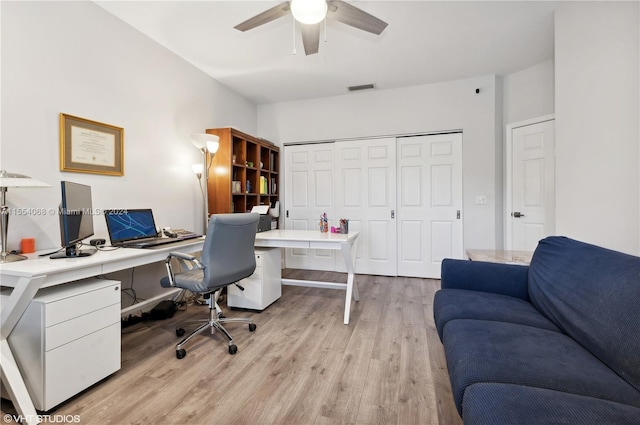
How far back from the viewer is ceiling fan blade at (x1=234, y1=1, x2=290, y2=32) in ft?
6.56

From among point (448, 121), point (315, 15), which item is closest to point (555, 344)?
point (315, 15)

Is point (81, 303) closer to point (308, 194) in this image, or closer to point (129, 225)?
point (129, 225)

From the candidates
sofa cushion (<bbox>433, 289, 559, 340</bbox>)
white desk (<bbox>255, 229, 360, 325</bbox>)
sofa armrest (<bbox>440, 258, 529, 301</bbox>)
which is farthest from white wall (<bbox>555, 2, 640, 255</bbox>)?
white desk (<bbox>255, 229, 360, 325</bbox>)

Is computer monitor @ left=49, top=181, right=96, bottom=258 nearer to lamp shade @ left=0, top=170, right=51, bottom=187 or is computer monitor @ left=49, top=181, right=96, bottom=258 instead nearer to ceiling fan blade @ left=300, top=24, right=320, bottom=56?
lamp shade @ left=0, top=170, right=51, bottom=187

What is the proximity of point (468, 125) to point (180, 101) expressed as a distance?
366cm

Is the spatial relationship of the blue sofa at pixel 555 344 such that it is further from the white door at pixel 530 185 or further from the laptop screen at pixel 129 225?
the laptop screen at pixel 129 225

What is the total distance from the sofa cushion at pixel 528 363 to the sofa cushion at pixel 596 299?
66 millimetres

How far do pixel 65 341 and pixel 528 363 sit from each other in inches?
87.8

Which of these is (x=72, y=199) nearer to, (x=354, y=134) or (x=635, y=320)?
(x=635, y=320)

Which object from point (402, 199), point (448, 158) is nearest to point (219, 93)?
point (402, 199)

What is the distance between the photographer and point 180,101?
3.31 m

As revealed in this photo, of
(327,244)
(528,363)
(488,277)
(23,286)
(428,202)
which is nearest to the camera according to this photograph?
(528,363)

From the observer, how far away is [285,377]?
1853 mm

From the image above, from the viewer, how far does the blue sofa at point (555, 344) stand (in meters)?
0.87
